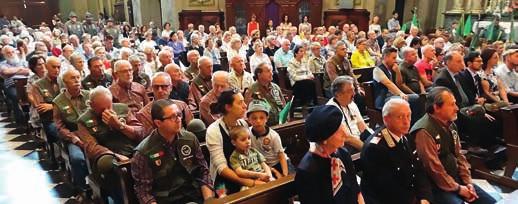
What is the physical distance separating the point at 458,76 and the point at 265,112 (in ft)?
9.29

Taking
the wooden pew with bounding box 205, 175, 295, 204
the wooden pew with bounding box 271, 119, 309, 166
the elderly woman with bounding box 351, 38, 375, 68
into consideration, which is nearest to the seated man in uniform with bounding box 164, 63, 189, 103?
the wooden pew with bounding box 271, 119, 309, 166

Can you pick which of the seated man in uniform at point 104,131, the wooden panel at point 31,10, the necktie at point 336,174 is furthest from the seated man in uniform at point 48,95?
the wooden panel at point 31,10

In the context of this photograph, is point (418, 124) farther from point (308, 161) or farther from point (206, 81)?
point (206, 81)

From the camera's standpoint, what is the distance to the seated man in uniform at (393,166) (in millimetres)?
2422

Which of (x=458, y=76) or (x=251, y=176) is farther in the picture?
(x=458, y=76)

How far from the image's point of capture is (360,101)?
5.43m

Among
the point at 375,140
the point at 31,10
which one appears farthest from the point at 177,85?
the point at 31,10

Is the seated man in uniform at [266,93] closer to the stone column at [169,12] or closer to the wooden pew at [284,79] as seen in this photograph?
the wooden pew at [284,79]

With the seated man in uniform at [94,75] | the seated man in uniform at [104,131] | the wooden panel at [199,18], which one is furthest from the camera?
the wooden panel at [199,18]

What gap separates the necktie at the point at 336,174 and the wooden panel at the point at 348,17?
1322 cm

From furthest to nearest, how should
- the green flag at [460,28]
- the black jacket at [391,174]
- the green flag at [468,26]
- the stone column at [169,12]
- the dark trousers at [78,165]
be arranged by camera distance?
1. the stone column at [169,12]
2. the green flag at [460,28]
3. the green flag at [468,26]
4. the dark trousers at [78,165]
5. the black jacket at [391,174]

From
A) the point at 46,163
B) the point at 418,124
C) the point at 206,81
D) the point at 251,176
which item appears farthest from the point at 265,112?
the point at 46,163

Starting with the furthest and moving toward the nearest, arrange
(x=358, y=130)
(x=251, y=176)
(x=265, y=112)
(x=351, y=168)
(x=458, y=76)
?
1. (x=458, y=76)
2. (x=358, y=130)
3. (x=265, y=112)
4. (x=251, y=176)
5. (x=351, y=168)

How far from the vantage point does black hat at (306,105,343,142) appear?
210cm
